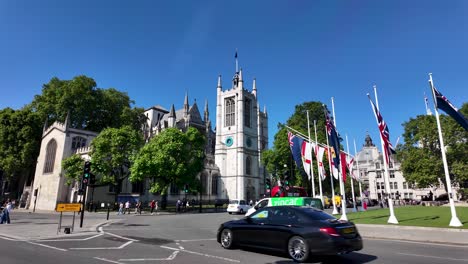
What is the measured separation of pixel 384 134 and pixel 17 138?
57216 mm

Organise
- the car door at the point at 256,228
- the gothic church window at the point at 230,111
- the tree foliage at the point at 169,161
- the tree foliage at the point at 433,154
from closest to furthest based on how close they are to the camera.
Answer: the car door at the point at 256,228
the tree foliage at the point at 169,161
the tree foliage at the point at 433,154
the gothic church window at the point at 230,111

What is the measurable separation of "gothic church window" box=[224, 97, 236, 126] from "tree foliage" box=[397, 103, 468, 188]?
37323 millimetres

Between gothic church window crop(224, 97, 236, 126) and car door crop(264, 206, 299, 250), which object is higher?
gothic church window crop(224, 97, 236, 126)

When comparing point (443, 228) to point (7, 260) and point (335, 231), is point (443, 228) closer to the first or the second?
point (335, 231)

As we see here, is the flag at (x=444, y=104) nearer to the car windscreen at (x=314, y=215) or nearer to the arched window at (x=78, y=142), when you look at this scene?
the car windscreen at (x=314, y=215)

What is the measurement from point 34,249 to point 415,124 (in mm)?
53074

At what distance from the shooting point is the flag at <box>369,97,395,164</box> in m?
19.2

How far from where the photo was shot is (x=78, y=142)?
50594 mm

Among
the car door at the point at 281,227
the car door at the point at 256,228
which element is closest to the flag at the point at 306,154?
the car door at the point at 256,228

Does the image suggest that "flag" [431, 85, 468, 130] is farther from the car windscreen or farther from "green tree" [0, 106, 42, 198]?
"green tree" [0, 106, 42, 198]

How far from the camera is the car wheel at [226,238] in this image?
392 inches

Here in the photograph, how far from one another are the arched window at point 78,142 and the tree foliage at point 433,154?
175ft

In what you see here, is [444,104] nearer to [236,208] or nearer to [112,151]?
[236,208]

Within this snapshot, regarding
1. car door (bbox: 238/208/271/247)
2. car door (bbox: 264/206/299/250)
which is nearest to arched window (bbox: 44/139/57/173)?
car door (bbox: 238/208/271/247)
